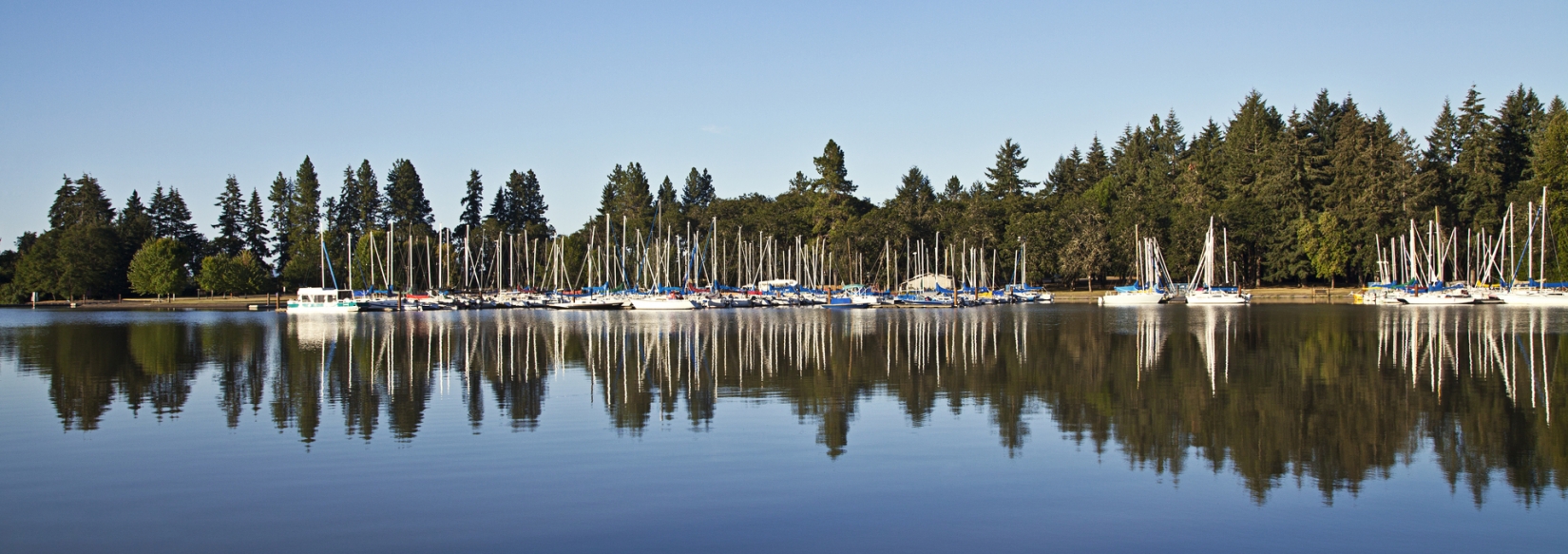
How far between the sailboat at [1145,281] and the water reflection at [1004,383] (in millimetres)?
39360

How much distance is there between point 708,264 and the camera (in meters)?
123

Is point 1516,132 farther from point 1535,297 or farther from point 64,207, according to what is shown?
point 64,207

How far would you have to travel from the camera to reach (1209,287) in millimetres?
90375

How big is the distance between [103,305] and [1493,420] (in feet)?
410

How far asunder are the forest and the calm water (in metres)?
59.0

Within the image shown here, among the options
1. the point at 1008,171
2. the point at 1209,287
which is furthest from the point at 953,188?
the point at 1209,287

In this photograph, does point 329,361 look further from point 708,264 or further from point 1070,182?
point 1070,182

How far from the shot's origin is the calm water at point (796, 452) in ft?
38.5

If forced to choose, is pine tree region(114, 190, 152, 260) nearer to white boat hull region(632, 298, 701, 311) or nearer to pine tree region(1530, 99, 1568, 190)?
white boat hull region(632, 298, 701, 311)

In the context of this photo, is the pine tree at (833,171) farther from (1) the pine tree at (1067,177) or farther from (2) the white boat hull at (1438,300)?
(2) the white boat hull at (1438,300)

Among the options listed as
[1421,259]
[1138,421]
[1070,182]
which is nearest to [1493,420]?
[1138,421]

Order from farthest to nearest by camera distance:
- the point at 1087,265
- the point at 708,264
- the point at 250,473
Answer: the point at 708,264
the point at 1087,265
the point at 250,473

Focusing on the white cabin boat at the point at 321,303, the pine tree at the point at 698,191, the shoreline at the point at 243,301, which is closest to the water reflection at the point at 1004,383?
the white cabin boat at the point at 321,303

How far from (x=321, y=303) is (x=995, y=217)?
67630 mm
